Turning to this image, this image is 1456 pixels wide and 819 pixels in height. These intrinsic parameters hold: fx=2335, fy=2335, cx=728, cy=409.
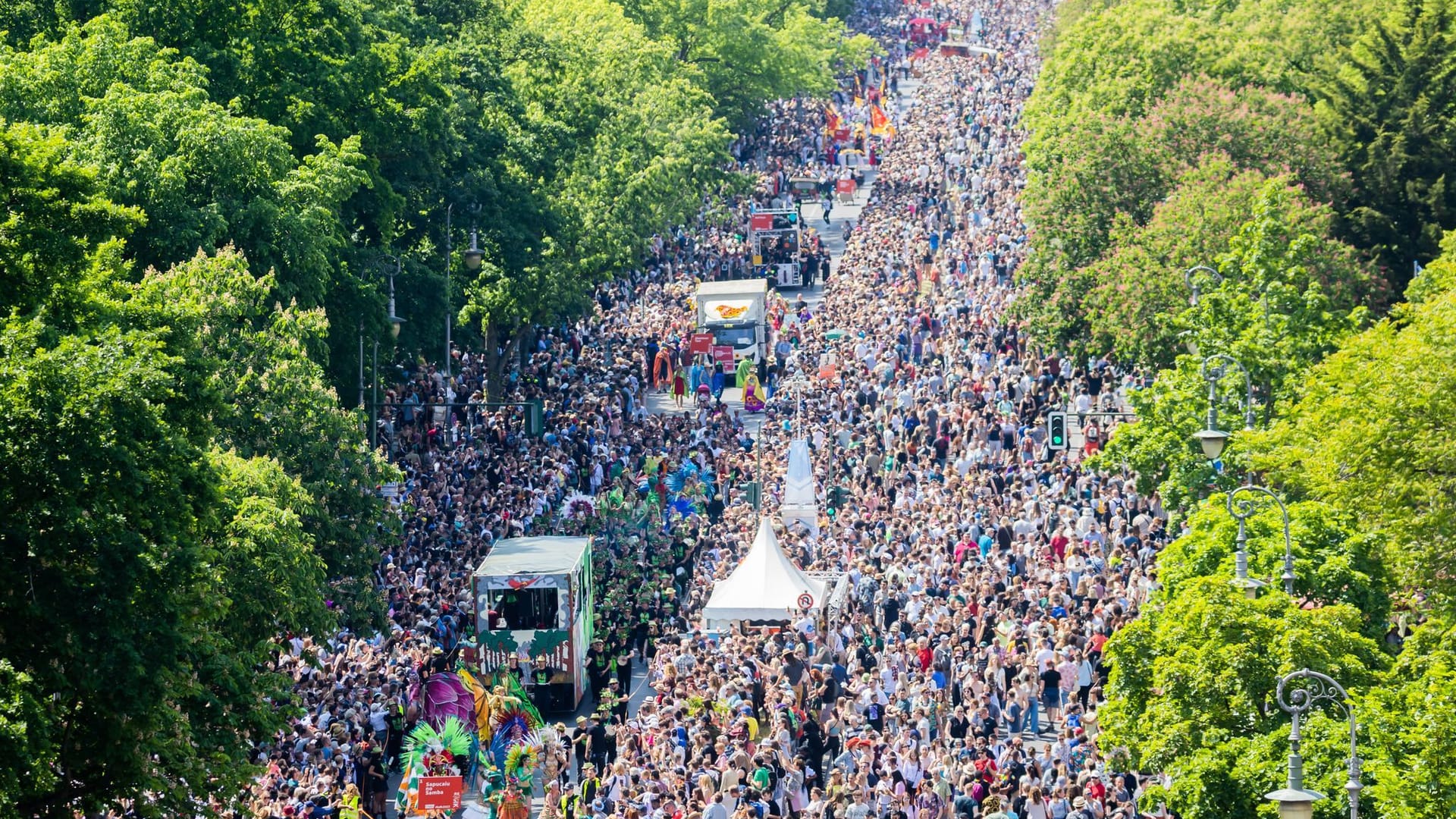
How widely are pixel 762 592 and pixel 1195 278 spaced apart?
28.4ft

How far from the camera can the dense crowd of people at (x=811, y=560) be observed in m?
28.6

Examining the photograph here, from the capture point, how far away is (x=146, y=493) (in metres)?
23.5

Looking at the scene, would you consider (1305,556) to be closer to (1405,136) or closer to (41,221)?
(41,221)

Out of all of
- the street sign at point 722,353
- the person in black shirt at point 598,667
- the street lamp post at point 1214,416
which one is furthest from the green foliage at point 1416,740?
the street sign at point 722,353

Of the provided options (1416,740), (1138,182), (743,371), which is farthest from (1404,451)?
(743,371)

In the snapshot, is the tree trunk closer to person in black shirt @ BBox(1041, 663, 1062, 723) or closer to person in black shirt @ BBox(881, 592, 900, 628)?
person in black shirt @ BBox(881, 592, 900, 628)

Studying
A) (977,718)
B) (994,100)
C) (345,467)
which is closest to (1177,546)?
(977,718)

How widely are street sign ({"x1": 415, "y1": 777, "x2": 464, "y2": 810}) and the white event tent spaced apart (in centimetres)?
788

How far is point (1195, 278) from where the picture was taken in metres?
37.4

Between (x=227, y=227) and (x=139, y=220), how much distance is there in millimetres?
10102

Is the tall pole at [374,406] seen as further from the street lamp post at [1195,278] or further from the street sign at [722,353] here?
the street lamp post at [1195,278]

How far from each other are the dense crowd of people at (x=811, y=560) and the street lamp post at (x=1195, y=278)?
359 cm

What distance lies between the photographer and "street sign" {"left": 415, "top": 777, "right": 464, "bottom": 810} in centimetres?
2877

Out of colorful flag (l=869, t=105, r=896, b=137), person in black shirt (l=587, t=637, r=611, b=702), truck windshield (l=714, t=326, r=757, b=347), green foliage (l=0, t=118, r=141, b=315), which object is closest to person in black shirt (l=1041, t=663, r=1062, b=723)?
person in black shirt (l=587, t=637, r=611, b=702)
